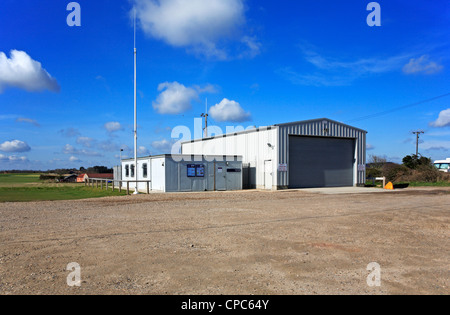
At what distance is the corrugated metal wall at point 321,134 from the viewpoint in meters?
27.0

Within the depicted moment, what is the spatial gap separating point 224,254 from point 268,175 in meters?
21.3

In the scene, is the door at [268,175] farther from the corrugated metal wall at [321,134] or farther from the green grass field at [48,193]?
the green grass field at [48,193]

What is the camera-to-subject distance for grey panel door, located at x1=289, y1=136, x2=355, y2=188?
93.4 feet

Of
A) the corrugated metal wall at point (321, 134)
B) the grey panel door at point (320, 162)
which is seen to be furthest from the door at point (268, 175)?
the grey panel door at point (320, 162)

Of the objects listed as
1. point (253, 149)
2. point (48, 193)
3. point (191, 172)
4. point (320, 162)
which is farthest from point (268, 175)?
point (48, 193)

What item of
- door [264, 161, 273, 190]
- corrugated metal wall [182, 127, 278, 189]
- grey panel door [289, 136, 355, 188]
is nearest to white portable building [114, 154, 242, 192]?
corrugated metal wall [182, 127, 278, 189]

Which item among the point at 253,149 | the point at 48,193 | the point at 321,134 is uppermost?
the point at 321,134

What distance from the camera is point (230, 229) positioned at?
9188mm

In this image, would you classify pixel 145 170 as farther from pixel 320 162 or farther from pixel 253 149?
pixel 320 162

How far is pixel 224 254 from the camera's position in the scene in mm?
6555

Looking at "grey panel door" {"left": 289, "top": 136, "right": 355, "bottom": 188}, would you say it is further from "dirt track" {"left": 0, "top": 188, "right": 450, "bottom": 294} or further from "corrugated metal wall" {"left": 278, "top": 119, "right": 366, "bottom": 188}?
"dirt track" {"left": 0, "top": 188, "right": 450, "bottom": 294}

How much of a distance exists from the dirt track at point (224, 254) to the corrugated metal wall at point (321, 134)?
15712 mm

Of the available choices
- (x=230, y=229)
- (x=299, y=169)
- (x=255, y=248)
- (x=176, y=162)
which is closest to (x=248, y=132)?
(x=299, y=169)
